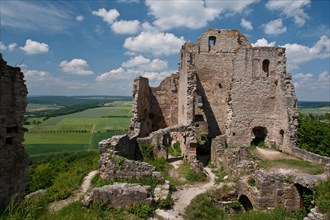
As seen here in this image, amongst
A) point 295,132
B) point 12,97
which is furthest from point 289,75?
point 12,97

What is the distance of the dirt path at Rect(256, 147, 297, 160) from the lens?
1777 cm

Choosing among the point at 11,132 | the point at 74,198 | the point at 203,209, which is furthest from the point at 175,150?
the point at 11,132

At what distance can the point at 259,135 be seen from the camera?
70.5 ft

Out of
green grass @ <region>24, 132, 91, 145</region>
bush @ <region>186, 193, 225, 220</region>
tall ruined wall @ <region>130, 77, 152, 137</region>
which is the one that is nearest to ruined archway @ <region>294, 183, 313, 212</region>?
bush @ <region>186, 193, 225, 220</region>

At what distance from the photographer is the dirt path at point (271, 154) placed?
1777 centimetres

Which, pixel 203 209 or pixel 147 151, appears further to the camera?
pixel 147 151

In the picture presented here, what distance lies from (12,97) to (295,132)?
17.0m

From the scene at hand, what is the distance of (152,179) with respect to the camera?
12.5 metres

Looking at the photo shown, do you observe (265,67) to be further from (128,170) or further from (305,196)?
(128,170)

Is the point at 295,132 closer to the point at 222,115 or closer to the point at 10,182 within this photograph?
the point at 222,115

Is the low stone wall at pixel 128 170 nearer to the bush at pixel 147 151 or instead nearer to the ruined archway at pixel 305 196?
the bush at pixel 147 151

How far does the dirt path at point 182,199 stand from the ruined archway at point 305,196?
390 centimetres

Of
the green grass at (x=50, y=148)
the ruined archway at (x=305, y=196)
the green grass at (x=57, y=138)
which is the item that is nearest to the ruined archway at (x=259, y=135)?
the ruined archway at (x=305, y=196)

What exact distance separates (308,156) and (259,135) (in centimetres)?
518
